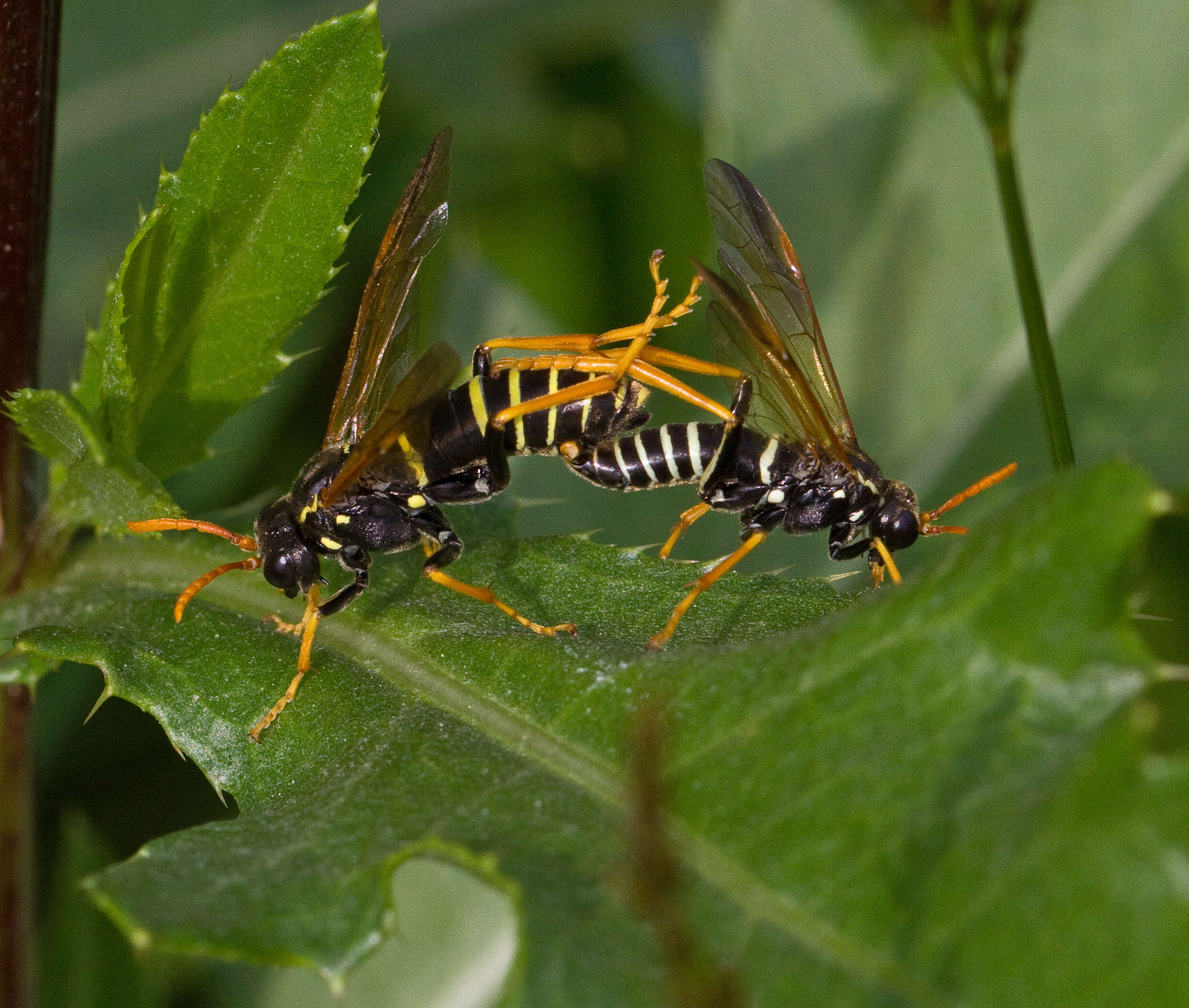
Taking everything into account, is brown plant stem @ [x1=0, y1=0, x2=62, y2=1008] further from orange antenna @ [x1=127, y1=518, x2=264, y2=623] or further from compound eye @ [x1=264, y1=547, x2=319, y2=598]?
compound eye @ [x1=264, y1=547, x2=319, y2=598]

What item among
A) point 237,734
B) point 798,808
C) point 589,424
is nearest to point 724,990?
point 798,808

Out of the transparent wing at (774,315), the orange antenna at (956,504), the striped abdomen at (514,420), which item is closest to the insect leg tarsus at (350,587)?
the striped abdomen at (514,420)

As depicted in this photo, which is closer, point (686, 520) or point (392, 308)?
point (392, 308)

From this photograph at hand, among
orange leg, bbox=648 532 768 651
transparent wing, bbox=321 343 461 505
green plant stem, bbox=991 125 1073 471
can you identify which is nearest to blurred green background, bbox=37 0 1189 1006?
transparent wing, bbox=321 343 461 505

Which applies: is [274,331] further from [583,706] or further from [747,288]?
[747,288]

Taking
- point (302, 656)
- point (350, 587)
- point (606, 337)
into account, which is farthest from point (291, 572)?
point (606, 337)

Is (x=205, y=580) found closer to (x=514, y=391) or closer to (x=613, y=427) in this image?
(x=514, y=391)
